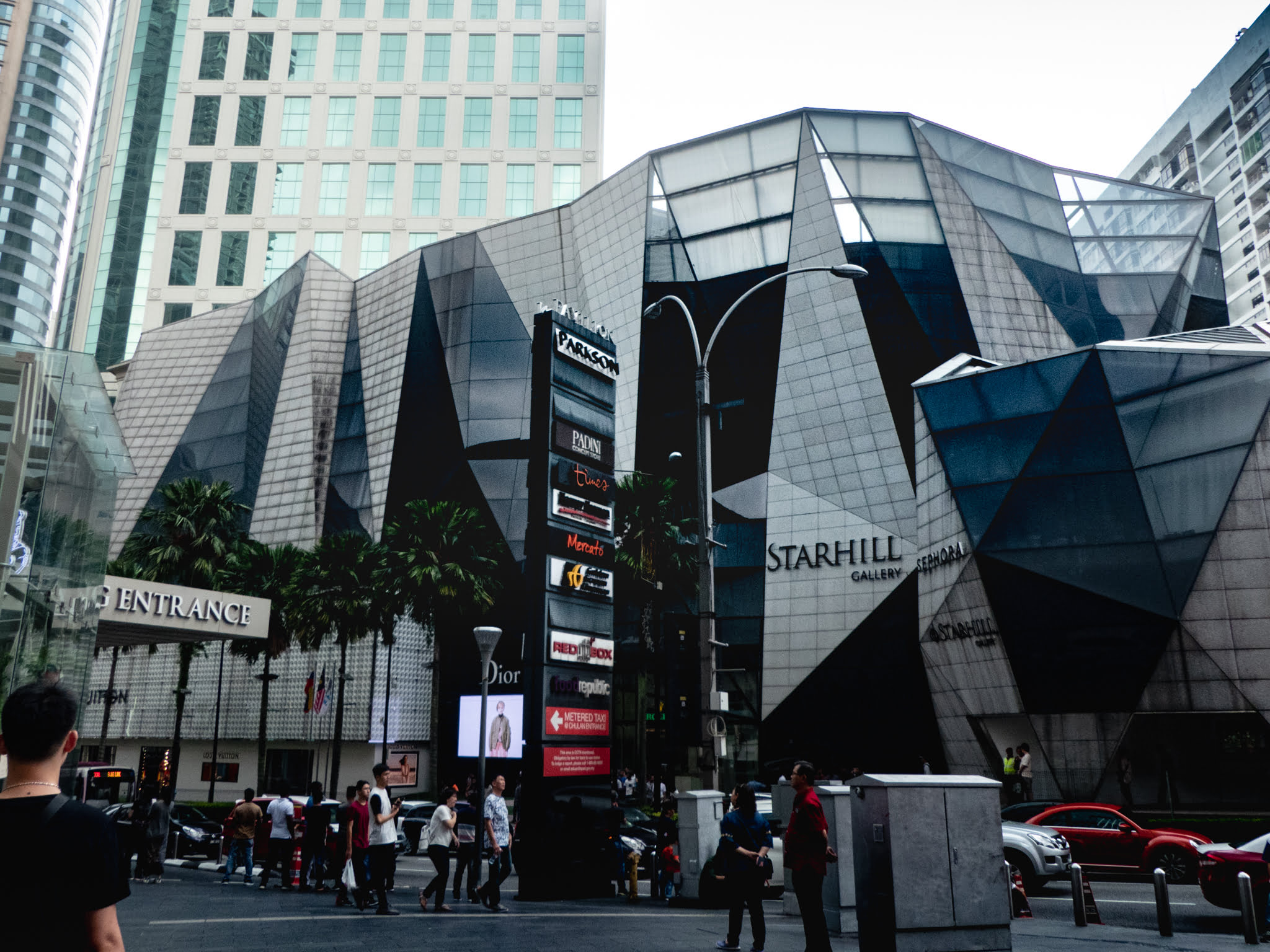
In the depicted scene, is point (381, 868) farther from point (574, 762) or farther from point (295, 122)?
point (295, 122)

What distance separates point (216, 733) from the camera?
47406 mm

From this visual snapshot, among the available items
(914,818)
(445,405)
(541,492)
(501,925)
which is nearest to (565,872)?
(501,925)

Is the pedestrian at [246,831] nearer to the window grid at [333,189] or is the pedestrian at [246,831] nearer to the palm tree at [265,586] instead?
the palm tree at [265,586]

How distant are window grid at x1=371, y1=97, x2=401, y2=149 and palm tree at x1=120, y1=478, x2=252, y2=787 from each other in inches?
1510

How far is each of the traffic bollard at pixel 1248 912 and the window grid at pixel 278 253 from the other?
6999 centimetres

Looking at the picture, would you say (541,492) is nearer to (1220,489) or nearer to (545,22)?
(1220,489)

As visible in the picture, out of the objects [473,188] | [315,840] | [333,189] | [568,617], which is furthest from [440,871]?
[333,189]

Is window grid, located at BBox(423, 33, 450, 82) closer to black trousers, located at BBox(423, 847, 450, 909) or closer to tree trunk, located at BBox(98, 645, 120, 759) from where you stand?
tree trunk, located at BBox(98, 645, 120, 759)

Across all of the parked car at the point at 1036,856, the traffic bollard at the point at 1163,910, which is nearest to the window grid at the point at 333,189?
the parked car at the point at 1036,856

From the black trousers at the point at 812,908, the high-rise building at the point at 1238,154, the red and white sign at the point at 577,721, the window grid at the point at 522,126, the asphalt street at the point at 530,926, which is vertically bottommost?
the asphalt street at the point at 530,926

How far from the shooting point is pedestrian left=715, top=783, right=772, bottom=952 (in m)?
10.1

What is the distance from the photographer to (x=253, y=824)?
Result: 19.4 m

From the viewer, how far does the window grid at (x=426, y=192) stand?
7106 centimetres

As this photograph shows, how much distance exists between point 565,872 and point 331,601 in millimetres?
27591
